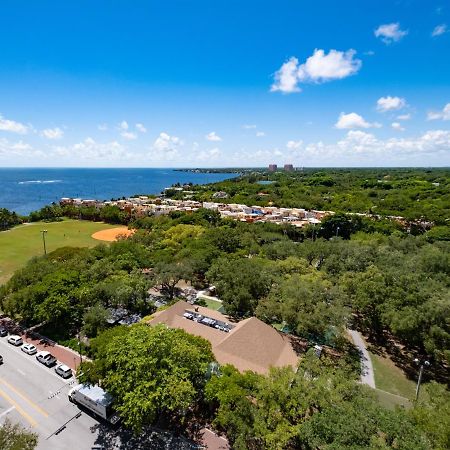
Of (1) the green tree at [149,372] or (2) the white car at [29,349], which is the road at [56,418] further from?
(2) the white car at [29,349]

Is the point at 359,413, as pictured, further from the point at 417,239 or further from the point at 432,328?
the point at 417,239

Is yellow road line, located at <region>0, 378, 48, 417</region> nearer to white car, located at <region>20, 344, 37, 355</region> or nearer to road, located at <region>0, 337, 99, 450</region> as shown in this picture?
road, located at <region>0, 337, 99, 450</region>

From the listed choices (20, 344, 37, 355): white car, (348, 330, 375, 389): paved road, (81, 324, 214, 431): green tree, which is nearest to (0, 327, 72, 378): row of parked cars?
(20, 344, 37, 355): white car

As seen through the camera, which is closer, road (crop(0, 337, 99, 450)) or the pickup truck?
road (crop(0, 337, 99, 450))

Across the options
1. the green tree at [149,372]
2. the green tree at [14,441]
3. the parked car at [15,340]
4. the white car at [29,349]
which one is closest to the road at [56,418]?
the green tree at [149,372]

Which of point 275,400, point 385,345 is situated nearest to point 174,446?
point 275,400

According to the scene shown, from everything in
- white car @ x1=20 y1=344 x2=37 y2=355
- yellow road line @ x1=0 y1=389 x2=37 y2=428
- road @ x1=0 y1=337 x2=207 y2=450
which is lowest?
road @ x1=0 y1=337 x2=207 y2=450

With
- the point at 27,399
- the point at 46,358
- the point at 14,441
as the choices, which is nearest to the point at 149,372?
the point at 14,441
